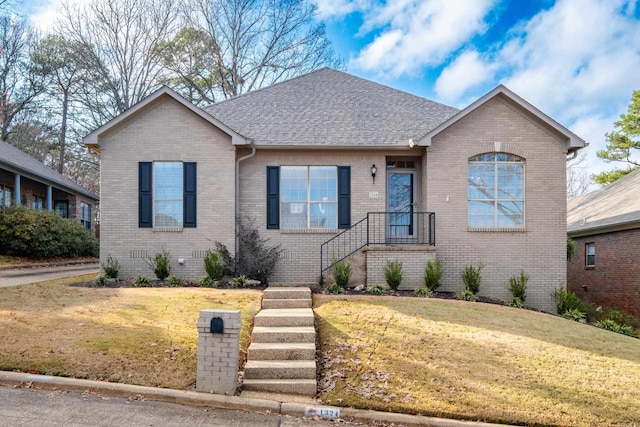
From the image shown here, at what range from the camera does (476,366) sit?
21.2ft

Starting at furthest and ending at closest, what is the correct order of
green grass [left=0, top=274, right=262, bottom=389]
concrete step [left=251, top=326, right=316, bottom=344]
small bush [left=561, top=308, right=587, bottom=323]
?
small bush [left=561, top=308, right=587, bottom=323]
concrete step [left=251, top=326, right=316, bottom=344]
green grass [left=0, top=274, right=262, bottom=389]

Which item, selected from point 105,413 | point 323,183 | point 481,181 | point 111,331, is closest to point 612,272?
point 481,181

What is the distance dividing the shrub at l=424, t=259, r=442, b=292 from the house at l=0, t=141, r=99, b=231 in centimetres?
1737

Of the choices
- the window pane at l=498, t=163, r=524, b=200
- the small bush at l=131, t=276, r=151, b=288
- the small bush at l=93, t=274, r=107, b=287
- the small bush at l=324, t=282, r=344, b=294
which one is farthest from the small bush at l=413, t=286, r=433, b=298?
the small bush at l=93, t=274, r=107, b=287

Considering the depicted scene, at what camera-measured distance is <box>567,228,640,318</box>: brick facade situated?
47.1 ft

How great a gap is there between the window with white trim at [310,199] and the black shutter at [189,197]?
2293mm

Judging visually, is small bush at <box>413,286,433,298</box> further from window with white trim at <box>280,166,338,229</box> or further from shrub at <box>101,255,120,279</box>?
shrub at <box>101,255,120,279</box>

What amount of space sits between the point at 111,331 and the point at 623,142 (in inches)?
1165

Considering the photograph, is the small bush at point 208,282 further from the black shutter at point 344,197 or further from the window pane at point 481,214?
the window pane at point 481,214

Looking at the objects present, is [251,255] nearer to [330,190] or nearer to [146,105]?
[330,190]

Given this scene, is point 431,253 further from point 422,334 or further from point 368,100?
point 368,100

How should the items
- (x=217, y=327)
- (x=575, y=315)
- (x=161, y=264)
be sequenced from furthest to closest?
1. (x=161, y=264)
2. (x=575, y=315)
3. (x=217, y=327)

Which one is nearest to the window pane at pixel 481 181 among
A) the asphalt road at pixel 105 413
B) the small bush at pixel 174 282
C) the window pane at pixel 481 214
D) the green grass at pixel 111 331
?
the window pane at pixel 481 214

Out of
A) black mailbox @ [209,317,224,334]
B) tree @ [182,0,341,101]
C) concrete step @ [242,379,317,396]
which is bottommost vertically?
concrete step @ [242,379,317,396]
